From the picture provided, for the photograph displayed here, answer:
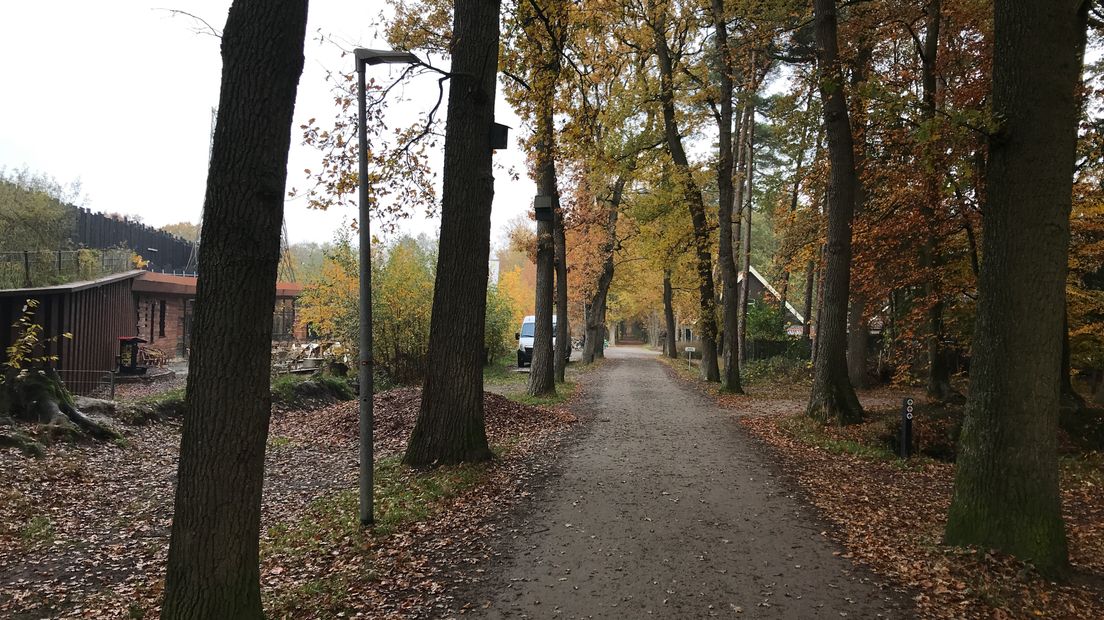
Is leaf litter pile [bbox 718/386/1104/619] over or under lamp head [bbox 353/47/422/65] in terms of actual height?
under

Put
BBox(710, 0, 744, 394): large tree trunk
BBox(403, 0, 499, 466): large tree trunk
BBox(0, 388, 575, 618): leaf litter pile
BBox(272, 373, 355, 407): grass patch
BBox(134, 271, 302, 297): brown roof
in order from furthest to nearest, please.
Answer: BBox(134, 271, 302, 297): brown roof
BBox(710, 0, 744, 394): large tree trunk
BBox(272, 373, 355, 407): grass patch
BBox(403, 0, 499, 466): large tree trunk
BBox(0, 388, 575, 618): leaf litter pile

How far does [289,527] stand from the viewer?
6.54 meters

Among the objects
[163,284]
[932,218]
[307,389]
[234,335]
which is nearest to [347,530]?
[234,335]

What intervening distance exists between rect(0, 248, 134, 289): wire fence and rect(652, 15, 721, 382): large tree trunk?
67.5 feet

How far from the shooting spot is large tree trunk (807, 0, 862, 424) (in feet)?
38.8

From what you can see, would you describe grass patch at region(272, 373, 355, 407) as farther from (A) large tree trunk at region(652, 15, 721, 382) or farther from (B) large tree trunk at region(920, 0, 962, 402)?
(B) large tree trunk at region(920, 0, 962, 402)

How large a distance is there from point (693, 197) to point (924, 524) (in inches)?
605

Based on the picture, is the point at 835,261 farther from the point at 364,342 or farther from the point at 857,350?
the point at 364,342

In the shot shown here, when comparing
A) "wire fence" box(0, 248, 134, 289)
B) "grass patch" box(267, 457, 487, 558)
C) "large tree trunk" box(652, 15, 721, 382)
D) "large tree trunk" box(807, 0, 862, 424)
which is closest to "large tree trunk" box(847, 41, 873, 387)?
"large tree trunk" box(807, 0, 862, 424)

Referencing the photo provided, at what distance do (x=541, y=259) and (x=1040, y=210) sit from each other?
41.8 ft

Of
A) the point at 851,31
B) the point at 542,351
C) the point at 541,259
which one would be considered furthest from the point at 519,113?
the point at 851,31

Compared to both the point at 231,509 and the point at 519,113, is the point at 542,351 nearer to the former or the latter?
the point at 519,113

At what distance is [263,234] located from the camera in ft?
12.3

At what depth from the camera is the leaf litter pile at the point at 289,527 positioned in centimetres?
483
